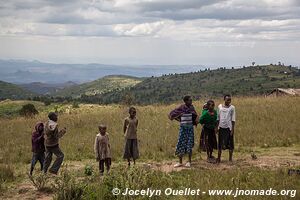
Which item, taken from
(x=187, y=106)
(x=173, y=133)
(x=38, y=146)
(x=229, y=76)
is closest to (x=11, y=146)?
(x=38, y=146)

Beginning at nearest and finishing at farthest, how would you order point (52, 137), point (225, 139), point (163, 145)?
1. point (52, 137)
2. point (225, 139)
3. point (163, 145)

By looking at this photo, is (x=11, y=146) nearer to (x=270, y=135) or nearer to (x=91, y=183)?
(x=91, y=183)

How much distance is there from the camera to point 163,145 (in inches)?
504

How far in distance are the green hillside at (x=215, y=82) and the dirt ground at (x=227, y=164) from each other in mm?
91660

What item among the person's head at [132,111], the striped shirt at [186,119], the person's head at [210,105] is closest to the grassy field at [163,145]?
the striped shirt at [186,119]

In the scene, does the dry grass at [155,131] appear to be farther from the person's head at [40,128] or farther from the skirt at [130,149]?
the person's head at [40,128]

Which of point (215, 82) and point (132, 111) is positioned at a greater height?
point (132, 111)

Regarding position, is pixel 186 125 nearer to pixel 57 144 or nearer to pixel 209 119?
pixel 209 119

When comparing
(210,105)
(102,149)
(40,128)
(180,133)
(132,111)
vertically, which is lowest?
(102,149)

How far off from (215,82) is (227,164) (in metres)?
128

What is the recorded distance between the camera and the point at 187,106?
10367mm

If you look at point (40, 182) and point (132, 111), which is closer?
point (40, 182)

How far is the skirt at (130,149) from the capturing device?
34.0 feet

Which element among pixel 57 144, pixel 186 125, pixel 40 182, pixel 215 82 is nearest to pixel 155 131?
pixel 186 125
